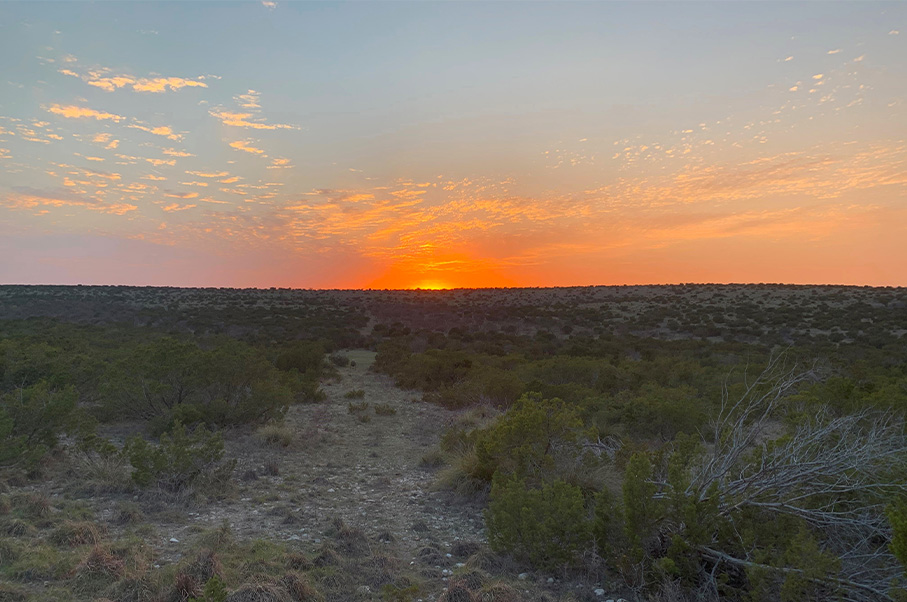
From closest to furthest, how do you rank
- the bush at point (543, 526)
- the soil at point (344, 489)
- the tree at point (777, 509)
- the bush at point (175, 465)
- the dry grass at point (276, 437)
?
the tree at point (777, 509) < the bush at point (543, 526) < the soil at point (344, 489) < the bush at point (175, 465) < the dry grass at point (276, 437)

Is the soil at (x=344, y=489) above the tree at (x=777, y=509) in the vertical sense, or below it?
below

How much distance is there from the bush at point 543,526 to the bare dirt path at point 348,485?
0.93 m

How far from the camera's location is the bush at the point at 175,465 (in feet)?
23.6

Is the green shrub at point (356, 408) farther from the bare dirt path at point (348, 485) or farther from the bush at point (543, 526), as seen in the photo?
the bush at point (543, 526)

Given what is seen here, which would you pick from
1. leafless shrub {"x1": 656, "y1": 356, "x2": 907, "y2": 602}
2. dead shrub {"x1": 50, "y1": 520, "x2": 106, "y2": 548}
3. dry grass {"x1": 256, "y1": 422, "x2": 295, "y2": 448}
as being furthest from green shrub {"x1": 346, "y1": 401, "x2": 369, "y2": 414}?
leafless shrub {"x1": 656, "y1": 356, "x2": 907, "y2": 602}

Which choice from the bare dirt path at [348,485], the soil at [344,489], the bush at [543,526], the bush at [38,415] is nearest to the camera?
the bush at [543,526]

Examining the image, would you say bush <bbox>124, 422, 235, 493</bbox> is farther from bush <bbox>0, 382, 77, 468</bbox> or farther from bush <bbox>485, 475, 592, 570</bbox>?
bush <bbox>485, 475, 592, 570</bbox>

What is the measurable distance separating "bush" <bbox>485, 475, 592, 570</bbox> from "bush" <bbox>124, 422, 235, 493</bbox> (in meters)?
4.46

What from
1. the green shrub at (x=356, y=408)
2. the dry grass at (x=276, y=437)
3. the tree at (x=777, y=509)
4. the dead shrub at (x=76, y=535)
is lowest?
the green shrub at (x=356, y=408)

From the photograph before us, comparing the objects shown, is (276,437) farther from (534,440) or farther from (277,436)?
(534,440)

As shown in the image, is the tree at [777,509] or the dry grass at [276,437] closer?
the tree at [777,509]

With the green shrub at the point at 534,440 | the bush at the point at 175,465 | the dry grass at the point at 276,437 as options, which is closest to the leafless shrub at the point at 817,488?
the green shrub at the point at 534,440

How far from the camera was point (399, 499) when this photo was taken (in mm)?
7762

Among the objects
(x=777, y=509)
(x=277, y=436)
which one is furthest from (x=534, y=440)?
(x=277, y=436)
